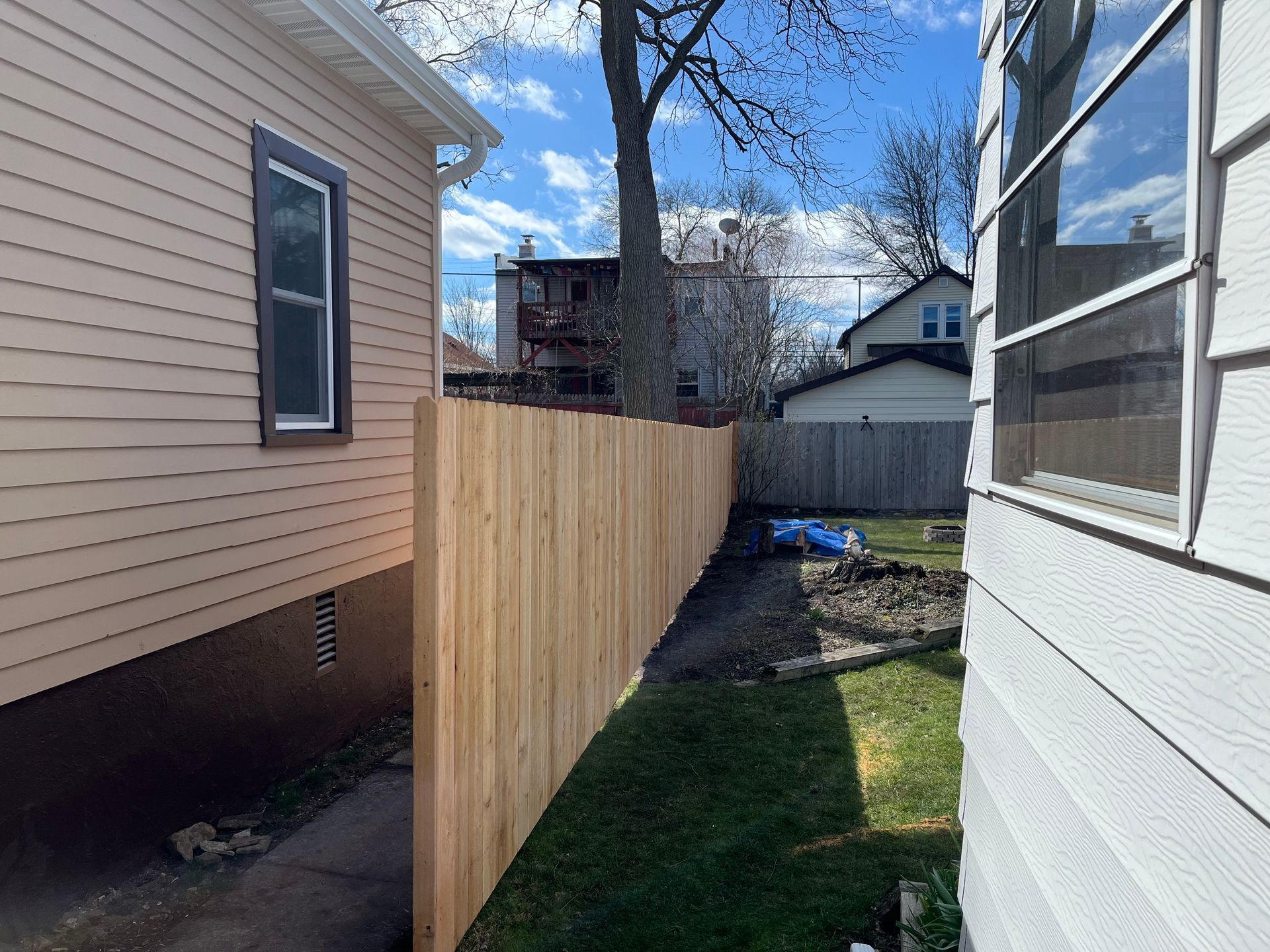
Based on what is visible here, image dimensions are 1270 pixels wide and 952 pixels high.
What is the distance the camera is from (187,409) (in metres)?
3.83

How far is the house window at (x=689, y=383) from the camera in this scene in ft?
103

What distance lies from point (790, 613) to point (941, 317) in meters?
20.7

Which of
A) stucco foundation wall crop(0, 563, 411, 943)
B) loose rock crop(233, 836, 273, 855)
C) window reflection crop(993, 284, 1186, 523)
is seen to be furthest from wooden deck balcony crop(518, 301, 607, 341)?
window reflection crop(993, 284, 1186, 523)

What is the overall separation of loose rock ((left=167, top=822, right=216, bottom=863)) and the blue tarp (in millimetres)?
8798

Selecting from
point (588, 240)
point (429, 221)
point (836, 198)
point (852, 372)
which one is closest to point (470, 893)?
point (429, 221)

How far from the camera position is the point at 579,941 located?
3.04 m

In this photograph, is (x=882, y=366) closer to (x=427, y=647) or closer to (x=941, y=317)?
(x=941, y=317)

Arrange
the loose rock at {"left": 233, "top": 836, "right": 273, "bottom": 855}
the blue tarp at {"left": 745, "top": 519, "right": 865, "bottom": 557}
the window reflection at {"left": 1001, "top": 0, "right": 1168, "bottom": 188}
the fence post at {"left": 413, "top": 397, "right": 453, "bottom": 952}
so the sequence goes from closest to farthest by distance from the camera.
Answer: the window reflection at {"left": 1001, "top": 0, "right": 1168, "bottom": 188} → the fence post at {"left": 413, "top": 397, "right": 453, "bottom": 952} → the loose rock at {"left": 233, "top": 836, "right": 273, "bottom": 855} → the blue tarp at {"left": 745, "top": 519, "right": 865, "bottom": 557}

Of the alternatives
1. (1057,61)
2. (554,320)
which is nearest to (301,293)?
(1057,61)

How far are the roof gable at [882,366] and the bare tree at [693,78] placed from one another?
9.21 m

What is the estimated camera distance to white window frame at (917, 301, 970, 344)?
2634cm


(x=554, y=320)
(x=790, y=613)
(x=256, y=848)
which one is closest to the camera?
(x=256, y=848)

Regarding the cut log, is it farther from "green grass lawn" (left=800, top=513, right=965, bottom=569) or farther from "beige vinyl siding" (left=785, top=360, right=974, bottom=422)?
"beige vinyl siding" (left=785, top=360, right=974, bottom=422)

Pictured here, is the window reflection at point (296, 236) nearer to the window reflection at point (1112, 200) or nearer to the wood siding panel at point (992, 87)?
the wood siding panel at point (992, 87)
